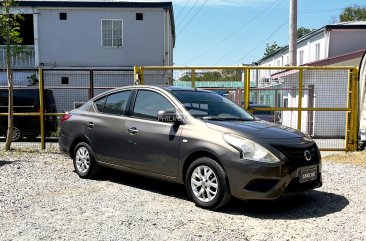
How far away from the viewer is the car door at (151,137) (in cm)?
582

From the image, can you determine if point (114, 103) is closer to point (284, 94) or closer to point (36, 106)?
point (36, 106)

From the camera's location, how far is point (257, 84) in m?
15.1

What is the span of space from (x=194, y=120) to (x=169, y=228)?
5.39 ft

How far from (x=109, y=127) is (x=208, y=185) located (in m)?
2.16

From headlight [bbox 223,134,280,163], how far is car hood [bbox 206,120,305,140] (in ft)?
0.33

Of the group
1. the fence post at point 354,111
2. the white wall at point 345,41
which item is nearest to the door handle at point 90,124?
the fence post at point 354,111

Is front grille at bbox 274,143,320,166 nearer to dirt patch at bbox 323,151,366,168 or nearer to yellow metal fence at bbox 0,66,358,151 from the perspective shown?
dirt patch at bbox 323,151,366,168

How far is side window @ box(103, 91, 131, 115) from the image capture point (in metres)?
6.78

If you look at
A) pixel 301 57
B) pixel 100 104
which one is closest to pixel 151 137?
pixel 100 104

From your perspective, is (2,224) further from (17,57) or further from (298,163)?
(17,57)

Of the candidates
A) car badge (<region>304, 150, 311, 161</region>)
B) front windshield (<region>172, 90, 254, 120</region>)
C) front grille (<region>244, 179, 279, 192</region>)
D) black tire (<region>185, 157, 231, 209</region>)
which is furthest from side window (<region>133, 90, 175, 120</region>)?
car badge (<region>304, 150, 311, 161</region>)

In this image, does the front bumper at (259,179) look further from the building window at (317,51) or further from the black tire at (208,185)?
the building window at (317,51)

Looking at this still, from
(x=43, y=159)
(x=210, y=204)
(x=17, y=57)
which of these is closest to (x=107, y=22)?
(x=17, y=57)

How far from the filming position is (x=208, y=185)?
5359 mm
